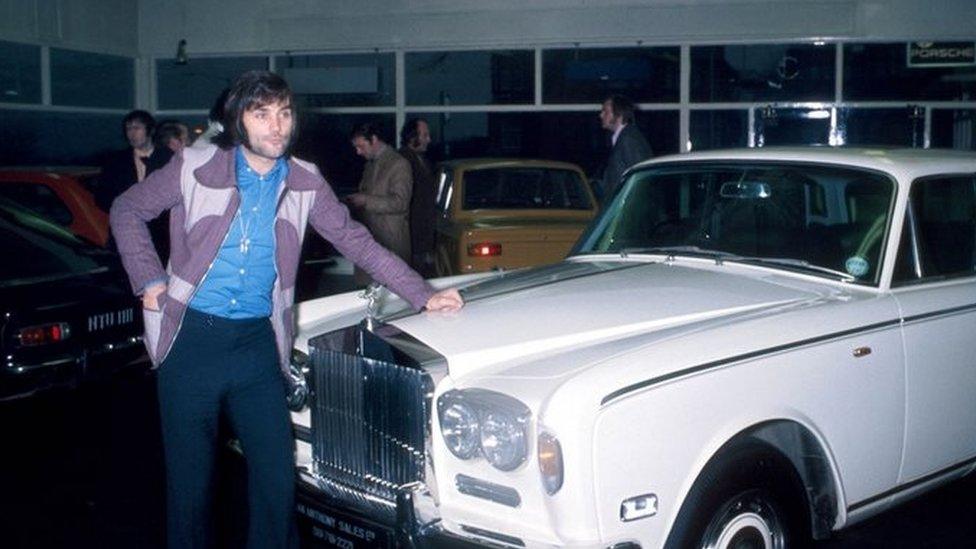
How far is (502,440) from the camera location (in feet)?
11.9

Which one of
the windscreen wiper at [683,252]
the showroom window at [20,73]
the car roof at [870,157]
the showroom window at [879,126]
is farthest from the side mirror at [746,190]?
the showroom window at [20,73]

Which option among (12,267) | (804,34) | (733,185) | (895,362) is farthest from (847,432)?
(804,34)

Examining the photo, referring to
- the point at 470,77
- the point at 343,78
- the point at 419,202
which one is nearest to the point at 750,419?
the point at 419,202

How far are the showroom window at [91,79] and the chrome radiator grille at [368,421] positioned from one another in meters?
13.6

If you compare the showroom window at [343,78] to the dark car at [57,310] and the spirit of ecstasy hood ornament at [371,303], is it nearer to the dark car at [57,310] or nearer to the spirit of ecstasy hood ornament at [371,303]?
the dark car at [57,310]

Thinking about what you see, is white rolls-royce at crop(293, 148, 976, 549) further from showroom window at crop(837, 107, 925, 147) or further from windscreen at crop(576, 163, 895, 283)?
showroom window at crop(837, 107, 925, 147)

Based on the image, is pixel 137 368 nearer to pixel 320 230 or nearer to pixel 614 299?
pixel 320 230

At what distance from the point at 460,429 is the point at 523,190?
7814 millimetres

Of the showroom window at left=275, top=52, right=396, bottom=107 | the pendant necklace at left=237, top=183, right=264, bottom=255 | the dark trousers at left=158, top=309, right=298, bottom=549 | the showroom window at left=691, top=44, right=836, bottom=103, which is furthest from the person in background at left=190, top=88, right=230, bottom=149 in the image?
the showroom window at left=275, top=52, right=396, bottom=107

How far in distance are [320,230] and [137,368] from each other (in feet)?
10.7

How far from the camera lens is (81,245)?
7648 mm

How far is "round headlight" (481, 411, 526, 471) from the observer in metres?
3.60

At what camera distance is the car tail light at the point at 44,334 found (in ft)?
21.4

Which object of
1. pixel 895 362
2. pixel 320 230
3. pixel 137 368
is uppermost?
pixel 320 230
